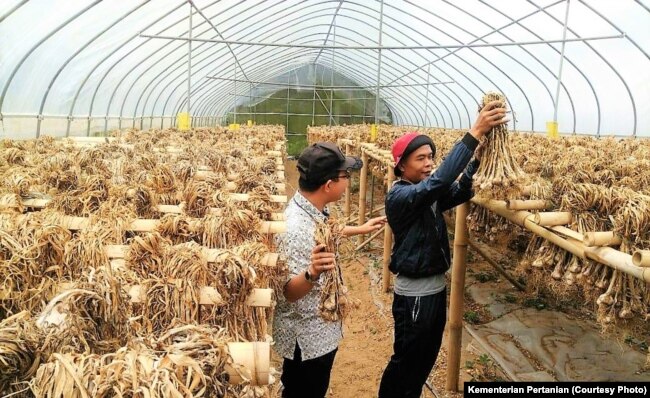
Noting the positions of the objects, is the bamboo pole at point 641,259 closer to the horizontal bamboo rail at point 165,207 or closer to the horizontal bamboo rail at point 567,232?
the horizontal bamboo rail at point 567,232

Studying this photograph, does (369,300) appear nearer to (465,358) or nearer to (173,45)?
(465,358)

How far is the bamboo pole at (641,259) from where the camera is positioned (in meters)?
2.59

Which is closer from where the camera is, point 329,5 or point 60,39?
point 60,39

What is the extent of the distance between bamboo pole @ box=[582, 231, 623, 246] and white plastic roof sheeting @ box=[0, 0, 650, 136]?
358 inches

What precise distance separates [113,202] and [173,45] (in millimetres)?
14139

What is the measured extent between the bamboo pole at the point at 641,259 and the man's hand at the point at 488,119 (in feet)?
3.88

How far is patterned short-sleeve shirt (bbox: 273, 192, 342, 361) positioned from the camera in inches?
115

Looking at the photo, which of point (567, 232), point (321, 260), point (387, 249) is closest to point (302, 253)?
point (321, 260)

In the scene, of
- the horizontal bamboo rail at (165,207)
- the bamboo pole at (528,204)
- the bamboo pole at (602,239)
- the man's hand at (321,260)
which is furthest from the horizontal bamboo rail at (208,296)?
the bamboo pole at (528,204)

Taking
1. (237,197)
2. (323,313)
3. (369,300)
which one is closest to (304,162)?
(323,313)

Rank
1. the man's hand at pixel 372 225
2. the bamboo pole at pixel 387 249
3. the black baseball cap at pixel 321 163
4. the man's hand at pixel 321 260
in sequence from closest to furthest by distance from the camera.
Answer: the man's hand at pixel 321 260, the black baseball cap at pixel 321 163, the man's hand at pixel 372 225, the bamboo pole at pixel 387 249

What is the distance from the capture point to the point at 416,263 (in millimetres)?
3812

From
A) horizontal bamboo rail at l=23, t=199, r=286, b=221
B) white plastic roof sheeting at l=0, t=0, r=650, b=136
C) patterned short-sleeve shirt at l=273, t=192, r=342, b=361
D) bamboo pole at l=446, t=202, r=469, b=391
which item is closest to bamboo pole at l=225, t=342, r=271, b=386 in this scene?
patterned short-sleeve shirt at l=273, t=192, r=342, b=361

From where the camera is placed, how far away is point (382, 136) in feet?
40.2
